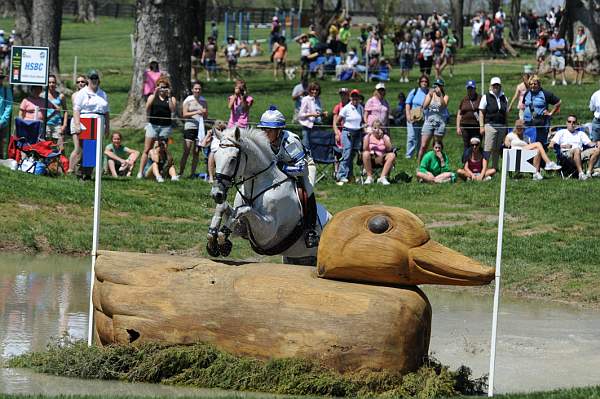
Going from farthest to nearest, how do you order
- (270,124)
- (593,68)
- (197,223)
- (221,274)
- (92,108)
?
(593,68) → (92,108) → (197,223) → (270,124) → (221,274)

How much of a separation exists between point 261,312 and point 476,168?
46.6 feet

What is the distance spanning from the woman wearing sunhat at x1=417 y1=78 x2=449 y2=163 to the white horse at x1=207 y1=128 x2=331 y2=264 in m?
12.2

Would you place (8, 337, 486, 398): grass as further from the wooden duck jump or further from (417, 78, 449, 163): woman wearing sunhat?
(417, 78, 449, 163): woman wearing sunhat

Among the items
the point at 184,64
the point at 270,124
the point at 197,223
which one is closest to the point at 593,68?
the point at 184,64

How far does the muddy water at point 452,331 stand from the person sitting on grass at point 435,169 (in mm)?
7141

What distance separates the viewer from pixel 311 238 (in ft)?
39.8

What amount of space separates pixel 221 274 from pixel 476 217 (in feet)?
35.2

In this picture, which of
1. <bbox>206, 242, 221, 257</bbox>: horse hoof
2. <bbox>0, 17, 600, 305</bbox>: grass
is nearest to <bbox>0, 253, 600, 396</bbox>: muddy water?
<bbox>0, 17, 600, 305</bbox>: grass

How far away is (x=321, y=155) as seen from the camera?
23672mm

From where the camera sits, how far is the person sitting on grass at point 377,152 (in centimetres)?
2322

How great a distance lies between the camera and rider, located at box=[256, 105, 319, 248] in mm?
11914

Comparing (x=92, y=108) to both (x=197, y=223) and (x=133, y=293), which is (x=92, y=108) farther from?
(x=133, y=293)

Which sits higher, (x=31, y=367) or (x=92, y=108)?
(x=92, y=108)

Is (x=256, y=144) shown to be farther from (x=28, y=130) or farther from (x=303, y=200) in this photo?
(x=28, y=130)
